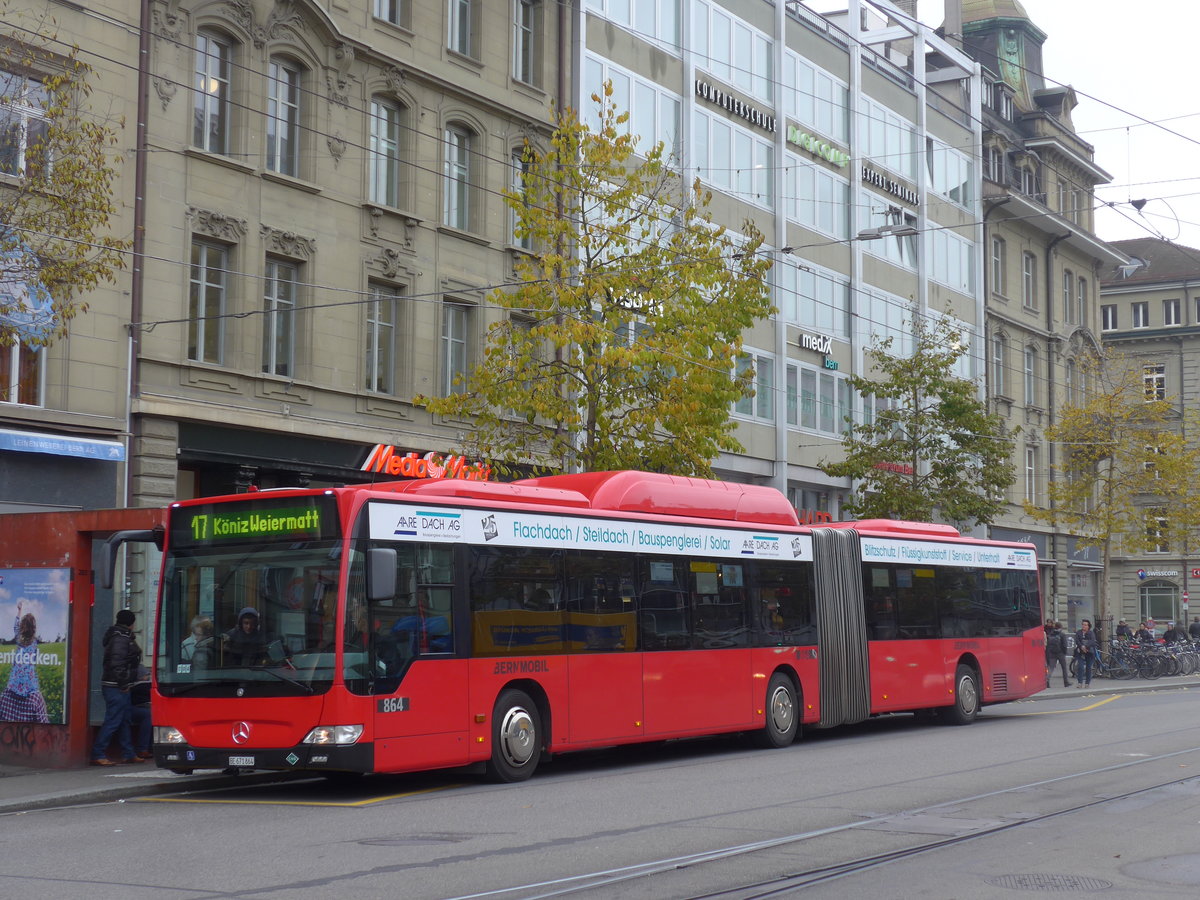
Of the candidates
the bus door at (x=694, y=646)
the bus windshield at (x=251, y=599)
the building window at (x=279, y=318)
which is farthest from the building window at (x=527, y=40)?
the bus windshield at (x=251, y=599)

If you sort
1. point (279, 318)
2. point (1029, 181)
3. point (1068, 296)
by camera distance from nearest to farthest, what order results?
point (279, 318) → point (1029, 181) → point (1068, 296)

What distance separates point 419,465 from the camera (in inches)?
1049

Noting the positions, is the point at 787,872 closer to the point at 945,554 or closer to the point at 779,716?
the point at 779,716

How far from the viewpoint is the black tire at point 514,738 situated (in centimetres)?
1534

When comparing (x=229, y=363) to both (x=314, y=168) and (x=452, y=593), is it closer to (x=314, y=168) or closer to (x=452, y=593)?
(x=314, y=168)

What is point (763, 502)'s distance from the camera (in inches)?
818

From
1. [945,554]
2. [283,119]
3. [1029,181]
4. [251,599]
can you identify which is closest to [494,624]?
[251,599]

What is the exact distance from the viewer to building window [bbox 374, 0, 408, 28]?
27.3 m

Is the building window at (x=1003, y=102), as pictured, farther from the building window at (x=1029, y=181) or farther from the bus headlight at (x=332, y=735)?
the bus headlight at (x=332, y=735)

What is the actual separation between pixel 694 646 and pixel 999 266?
37.5 metres

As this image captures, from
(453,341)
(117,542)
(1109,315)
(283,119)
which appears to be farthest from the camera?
(1109,315)

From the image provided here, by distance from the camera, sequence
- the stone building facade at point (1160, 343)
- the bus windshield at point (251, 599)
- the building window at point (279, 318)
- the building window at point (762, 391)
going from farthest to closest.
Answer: the stone building facade at point (1160, 343) → the building window at point (762, 391) → the building window at point (279, 318) → the bus windshield at point (251, 599)

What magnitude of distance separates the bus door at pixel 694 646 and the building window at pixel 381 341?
31.6 ft

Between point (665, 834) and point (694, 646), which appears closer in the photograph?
point (665, 834)
